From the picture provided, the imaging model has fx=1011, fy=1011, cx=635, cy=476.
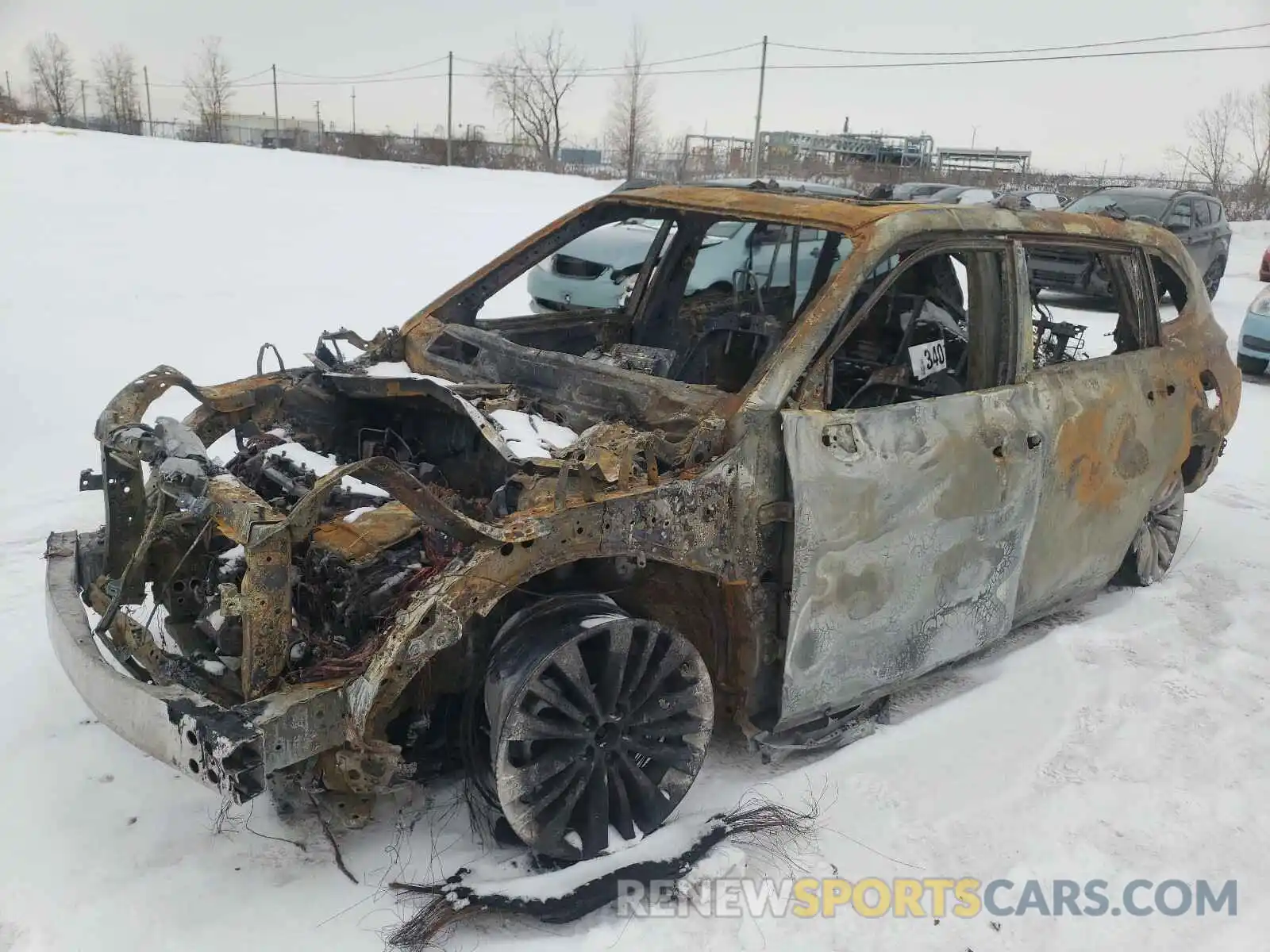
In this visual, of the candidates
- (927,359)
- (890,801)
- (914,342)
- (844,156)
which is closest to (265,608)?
(890,801)

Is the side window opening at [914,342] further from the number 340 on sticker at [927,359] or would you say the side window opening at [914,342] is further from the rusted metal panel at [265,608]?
the rusted metal panel at [265,608]

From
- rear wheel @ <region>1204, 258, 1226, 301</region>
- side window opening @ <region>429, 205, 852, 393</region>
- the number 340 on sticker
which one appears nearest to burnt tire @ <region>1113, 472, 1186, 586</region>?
the number 340 on sticker

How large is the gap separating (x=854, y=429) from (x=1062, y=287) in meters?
8.42

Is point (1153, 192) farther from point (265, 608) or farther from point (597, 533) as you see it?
point (265, 608)

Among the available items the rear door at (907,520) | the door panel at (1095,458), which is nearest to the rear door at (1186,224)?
the door panel at (1095,458)

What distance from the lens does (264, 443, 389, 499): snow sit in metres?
3.55

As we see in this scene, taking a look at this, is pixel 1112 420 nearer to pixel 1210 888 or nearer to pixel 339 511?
pixel 1210 888

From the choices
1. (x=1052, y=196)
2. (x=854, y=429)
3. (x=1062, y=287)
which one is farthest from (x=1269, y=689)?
(x=1052, y=196)

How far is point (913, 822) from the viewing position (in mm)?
3205

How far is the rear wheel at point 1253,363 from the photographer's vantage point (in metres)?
10.3

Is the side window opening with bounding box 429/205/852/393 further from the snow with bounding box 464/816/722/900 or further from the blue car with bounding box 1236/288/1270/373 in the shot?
the blue car with bounding box 1236/288/1270/373

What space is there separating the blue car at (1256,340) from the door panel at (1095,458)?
6.87 metres

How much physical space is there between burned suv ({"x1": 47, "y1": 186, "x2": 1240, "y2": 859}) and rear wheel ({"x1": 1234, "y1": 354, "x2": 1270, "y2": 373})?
730 cm

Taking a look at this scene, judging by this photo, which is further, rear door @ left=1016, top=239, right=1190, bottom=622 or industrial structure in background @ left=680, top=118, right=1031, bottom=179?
industrial structure in background @ left=680, top=118, right=1031, bottom=179
